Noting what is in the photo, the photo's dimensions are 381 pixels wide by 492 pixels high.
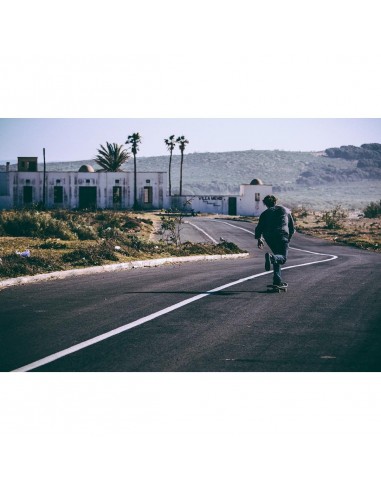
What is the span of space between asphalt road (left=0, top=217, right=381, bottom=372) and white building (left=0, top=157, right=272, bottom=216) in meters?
62.8

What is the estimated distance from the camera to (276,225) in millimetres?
12812

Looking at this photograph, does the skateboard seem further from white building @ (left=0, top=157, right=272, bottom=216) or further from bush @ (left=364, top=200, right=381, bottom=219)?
bush @ (left=364, top=200, right=381, bottom=219)

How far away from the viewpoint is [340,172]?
189 m

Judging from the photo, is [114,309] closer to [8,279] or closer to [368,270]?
[8,279]

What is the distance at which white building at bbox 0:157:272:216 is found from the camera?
7638cm

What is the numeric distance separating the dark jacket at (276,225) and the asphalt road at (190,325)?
1103mm

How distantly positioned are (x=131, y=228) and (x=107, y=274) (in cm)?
2830

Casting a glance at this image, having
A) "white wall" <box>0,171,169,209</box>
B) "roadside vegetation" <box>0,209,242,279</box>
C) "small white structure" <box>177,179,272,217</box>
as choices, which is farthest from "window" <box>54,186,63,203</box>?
"roadside vegetation" <box>0,209,242,279</box>

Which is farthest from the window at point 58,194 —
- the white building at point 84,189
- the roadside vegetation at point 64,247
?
the roadside vegetation at point 64,247

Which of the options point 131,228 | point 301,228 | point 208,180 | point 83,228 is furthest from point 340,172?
point 83,228

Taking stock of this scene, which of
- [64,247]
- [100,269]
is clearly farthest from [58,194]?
[100,269]

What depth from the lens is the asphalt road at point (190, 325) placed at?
6887 millimetres

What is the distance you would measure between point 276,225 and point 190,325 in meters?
4.41

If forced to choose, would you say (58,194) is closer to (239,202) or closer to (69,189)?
(69,189)
